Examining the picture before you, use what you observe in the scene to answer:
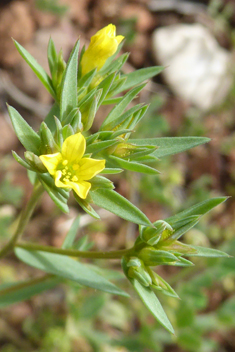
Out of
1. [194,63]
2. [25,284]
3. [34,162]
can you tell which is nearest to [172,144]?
[34,162]

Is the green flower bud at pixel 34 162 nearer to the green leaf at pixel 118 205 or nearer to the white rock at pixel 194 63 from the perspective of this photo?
the green leaf at pixel 118 205

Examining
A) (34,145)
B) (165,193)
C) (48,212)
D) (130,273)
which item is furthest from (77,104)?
(165,193)

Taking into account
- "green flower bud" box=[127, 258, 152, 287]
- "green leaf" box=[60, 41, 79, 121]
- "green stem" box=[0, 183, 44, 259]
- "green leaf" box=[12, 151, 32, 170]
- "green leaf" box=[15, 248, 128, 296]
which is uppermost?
"green leaf" box=[60, 41, 79, 121]

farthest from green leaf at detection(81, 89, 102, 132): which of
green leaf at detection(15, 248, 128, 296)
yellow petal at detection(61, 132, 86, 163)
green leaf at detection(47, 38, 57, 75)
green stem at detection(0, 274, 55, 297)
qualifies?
green stem at detection(0, 274, 55, 297)

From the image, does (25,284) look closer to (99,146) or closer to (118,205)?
(118,205)

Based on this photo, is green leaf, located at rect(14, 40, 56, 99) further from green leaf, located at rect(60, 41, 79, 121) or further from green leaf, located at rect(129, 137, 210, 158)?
green leaf, located at rect(129, 137, 210, 158)
